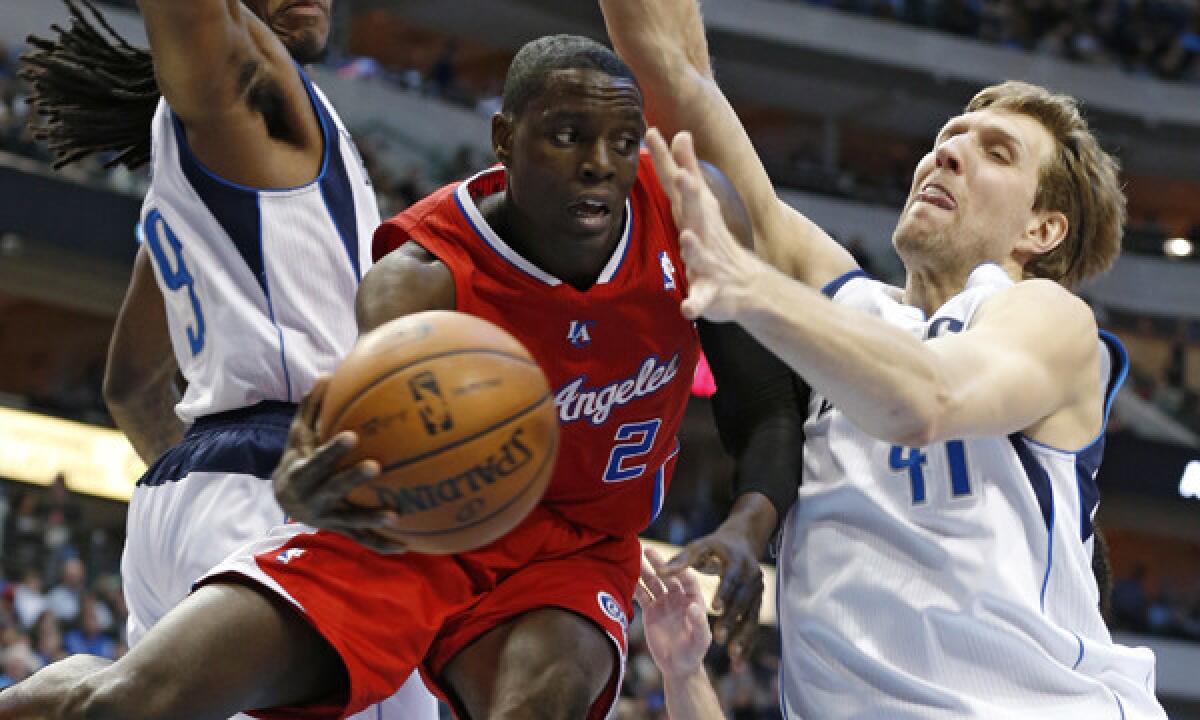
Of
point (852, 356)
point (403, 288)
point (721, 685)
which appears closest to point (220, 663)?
point (403, 288)

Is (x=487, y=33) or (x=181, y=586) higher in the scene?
(x=181, y=586)

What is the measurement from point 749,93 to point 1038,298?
2155 centimetres

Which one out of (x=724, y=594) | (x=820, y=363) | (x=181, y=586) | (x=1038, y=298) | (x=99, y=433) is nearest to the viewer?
(x=820, y=363)

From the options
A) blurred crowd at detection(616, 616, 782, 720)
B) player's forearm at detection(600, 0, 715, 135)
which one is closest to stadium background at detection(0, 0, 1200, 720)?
blurred crowd at detection(616, 616, 782, 720)

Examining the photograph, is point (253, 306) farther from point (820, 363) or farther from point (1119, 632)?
point (1119, 632)

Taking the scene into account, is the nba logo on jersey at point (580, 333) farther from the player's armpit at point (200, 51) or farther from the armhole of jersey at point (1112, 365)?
the armhole of jersey at point (1112, 365)

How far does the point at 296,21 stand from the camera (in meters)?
3.76

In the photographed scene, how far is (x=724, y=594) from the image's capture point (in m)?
2.79

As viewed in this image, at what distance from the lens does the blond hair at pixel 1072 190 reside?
3508 mm

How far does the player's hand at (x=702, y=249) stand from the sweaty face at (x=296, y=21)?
1.51 m

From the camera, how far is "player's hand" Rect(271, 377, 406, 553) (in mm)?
2352

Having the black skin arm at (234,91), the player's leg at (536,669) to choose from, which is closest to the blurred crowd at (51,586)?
the black skin arm at (234,91)

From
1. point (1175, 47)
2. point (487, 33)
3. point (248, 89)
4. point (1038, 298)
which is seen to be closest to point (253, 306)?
point (248, 89)

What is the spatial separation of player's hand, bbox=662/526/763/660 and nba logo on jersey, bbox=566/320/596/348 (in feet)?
1.56
